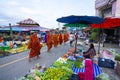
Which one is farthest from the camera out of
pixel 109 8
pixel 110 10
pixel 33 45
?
pixel 109 8

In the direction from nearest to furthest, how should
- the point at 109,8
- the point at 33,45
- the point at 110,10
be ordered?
the point at 33,45 < the point at 110,10 < the point at 109,8

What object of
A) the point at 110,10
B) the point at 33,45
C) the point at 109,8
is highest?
the point at 109,8

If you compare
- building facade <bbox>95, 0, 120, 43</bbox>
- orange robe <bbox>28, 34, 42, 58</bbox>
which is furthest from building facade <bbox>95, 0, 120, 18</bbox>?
orange robe <bbox>28, 34, 42, 58</bbox>

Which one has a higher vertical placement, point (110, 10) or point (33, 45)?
point (110, 10)

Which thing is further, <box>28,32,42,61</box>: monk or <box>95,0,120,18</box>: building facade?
<box>95,0,120,18</box>: building facade

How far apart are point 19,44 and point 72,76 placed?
16.3 metres

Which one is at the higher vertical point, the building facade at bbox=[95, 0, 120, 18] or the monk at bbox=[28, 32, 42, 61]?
the building facade at bbox=[95, 0, 120, 18]

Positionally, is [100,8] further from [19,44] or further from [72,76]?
[72,76]

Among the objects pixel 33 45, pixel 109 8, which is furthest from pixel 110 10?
pixel 33 45

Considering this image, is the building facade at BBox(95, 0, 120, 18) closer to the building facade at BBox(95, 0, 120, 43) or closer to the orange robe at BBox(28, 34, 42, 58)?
the building facade at BBox(95, 0, 120, 43)

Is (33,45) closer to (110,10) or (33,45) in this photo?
(33,45)

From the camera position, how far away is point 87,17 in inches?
328

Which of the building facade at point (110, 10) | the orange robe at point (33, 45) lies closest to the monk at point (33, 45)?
the orange robe at point (33, 45)

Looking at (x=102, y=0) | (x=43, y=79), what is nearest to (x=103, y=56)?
(x=43, y=79)
